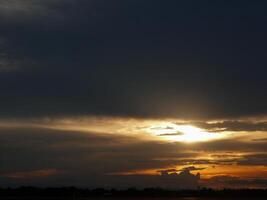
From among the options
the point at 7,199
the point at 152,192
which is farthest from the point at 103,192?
the point at 7,199

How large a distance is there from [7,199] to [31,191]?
186 feet

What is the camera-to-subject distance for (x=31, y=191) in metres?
186

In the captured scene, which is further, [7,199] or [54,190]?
[54,190]

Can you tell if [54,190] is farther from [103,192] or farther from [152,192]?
[152,192]

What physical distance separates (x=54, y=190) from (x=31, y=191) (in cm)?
749

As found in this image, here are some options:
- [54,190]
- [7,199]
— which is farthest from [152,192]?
[7,199]

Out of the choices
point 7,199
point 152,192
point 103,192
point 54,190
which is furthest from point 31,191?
point 7,199

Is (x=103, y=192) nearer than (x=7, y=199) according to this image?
No

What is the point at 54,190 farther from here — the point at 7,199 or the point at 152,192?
the point at 7,199

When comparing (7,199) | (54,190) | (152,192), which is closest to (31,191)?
(54,190)

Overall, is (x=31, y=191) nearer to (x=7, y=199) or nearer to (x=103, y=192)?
(x=103, y=192)

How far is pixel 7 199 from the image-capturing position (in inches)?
5128

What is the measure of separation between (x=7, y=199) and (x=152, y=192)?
69714 mm

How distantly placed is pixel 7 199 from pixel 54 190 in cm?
5519
